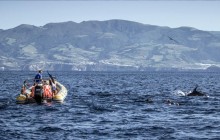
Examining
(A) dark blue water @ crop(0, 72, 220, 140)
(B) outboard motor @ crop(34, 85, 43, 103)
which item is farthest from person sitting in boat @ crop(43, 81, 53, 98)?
(A) dark blue water @ crop(0, 72, 220, 140)

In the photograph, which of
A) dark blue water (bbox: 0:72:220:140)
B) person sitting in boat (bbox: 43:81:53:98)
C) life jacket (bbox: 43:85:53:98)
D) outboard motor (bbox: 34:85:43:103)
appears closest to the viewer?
dark blue water (bbox: 0:72:220:140)

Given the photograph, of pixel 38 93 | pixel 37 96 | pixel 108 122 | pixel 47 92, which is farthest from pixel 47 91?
pixel 108 122

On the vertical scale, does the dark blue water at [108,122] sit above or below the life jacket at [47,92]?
below

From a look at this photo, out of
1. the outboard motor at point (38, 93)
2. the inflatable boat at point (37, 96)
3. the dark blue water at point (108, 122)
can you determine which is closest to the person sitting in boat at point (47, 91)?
the inflatable boat at point (37, 96)

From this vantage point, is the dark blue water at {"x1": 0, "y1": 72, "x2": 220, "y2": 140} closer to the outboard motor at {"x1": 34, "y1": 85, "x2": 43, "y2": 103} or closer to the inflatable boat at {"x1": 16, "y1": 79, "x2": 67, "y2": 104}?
the outboard motor at {"x1": 34, "y1": 85, "x2": 43, "y2": 103}

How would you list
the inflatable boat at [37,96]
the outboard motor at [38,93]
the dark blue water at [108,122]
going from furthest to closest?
1. the inflatable boat at [37,96]
2. the outboard motor at [38,93]
3. the dark blue water at [108,122]

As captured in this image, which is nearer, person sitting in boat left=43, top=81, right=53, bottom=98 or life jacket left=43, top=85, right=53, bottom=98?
person sitting in boat left=43, top=81, right=53, bottom=98

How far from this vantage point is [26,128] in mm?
35000

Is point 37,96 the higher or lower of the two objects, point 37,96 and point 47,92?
the lower

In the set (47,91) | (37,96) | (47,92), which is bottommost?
(37,96)

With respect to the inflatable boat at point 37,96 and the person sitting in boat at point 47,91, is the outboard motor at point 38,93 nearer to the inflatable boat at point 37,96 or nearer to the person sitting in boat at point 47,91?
the inflatable boat at point 37,96

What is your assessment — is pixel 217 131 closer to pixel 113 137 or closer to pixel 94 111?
pixel 113 137

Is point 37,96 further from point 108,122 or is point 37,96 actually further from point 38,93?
point 108,122

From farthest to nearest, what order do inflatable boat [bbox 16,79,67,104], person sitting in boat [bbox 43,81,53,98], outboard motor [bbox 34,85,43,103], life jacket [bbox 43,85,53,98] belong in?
life jacket [bbox 43,85,53,98] < person sitting in boat [bbox 43,81,53,98] < inflatable boat [bbox 16,79,67,104] < outboard motor [bbox 34,85,43,103]
